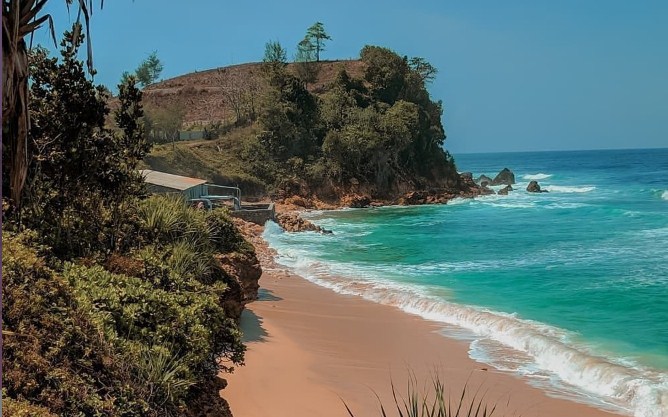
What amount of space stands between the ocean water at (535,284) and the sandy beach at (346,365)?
62cm

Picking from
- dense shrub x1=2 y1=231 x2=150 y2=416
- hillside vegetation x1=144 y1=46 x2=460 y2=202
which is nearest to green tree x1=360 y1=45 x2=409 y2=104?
hillside vegetation x1=144 y1=46 x2=460 y2=202

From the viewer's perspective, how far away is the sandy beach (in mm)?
7703

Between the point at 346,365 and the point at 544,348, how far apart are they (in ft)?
12.1

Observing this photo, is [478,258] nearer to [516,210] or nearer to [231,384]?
[231,384]

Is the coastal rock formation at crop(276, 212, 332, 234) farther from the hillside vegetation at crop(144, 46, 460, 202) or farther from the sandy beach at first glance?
the sandy beach

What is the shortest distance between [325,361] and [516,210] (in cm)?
3509

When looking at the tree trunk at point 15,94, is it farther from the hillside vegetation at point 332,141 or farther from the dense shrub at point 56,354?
the hillside vegetation at point 332,141

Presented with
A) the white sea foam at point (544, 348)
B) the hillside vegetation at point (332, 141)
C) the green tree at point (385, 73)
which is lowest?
the white sea foam at point (544, 348)

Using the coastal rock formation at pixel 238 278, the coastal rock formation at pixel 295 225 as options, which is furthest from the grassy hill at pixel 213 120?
the coastal rock formation at pixel 238 278

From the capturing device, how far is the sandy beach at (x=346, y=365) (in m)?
7.70

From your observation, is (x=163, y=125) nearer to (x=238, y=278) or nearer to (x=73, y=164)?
(x=238, y=278)

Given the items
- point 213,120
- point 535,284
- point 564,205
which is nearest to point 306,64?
point 213,120

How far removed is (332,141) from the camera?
164ft

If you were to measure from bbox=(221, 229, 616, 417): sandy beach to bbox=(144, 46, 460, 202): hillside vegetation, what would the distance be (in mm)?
28072
